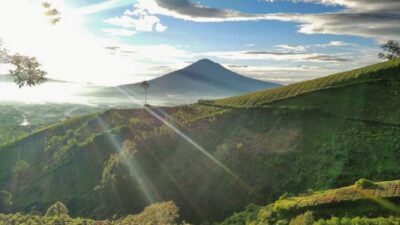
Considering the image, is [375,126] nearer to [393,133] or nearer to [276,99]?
[393,133]

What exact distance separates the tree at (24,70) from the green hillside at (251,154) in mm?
58796

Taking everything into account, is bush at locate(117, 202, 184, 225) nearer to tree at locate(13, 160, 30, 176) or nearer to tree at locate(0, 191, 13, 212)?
tree at locate(0, 191, 13, 212)

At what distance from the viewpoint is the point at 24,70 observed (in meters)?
28.8

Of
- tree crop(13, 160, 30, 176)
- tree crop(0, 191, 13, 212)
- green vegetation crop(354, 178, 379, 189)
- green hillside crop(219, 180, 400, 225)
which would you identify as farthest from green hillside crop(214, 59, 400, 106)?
tree crop(13, 160, 30, 176)

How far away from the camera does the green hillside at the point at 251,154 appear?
83312 millimetres

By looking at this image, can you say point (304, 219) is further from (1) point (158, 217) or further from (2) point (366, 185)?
(1) point (158, 217)

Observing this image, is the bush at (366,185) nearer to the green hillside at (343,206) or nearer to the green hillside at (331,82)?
the green hillside at (343,206)

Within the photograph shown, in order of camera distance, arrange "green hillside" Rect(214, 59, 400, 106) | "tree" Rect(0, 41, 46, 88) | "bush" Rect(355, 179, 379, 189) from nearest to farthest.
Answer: "tree" Rect(0, 41, 46, 88) → "bush" Rect(355, 179, 379, 189) → "green hillside" Rect(214, 59, 400, 106)

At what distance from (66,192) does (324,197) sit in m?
107

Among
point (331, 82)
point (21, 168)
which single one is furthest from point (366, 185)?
point (21, 168)

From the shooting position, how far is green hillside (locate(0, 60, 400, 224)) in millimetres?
83312

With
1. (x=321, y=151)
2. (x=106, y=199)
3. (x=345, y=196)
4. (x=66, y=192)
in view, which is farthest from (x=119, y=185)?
(x=345, y=196)

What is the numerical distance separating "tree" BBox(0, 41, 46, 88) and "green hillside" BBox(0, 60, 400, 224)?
58.8 meters

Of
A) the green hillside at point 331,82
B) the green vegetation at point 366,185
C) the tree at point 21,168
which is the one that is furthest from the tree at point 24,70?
the tree at point 21,168
